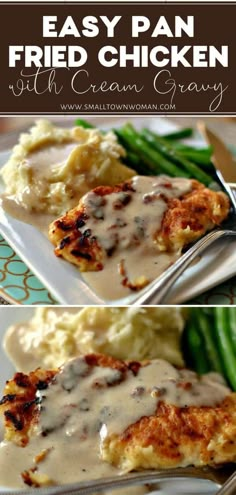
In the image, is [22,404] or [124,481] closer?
[124,481]

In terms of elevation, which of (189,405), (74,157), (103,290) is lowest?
(189,405)

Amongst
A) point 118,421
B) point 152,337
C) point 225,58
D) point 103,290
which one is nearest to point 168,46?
point 225,58

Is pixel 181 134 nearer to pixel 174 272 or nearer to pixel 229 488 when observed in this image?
pixel 174 272

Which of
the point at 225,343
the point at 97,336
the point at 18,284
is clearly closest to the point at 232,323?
the point at 225,343

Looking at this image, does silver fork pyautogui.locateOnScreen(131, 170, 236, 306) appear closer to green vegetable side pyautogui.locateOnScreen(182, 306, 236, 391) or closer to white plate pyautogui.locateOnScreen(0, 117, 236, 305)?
white plate pyautogui.locateOnScreen(0, 117, 236, 305)

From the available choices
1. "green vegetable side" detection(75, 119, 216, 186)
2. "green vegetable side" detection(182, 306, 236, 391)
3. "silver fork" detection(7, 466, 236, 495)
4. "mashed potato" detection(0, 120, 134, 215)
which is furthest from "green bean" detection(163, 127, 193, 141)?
"silver fork" detection(7, 466, 236, 495)

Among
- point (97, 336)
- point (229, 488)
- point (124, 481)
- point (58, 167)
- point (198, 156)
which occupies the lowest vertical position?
point (229, 488)

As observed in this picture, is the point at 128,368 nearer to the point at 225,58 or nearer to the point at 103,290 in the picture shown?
the point at 103,290
